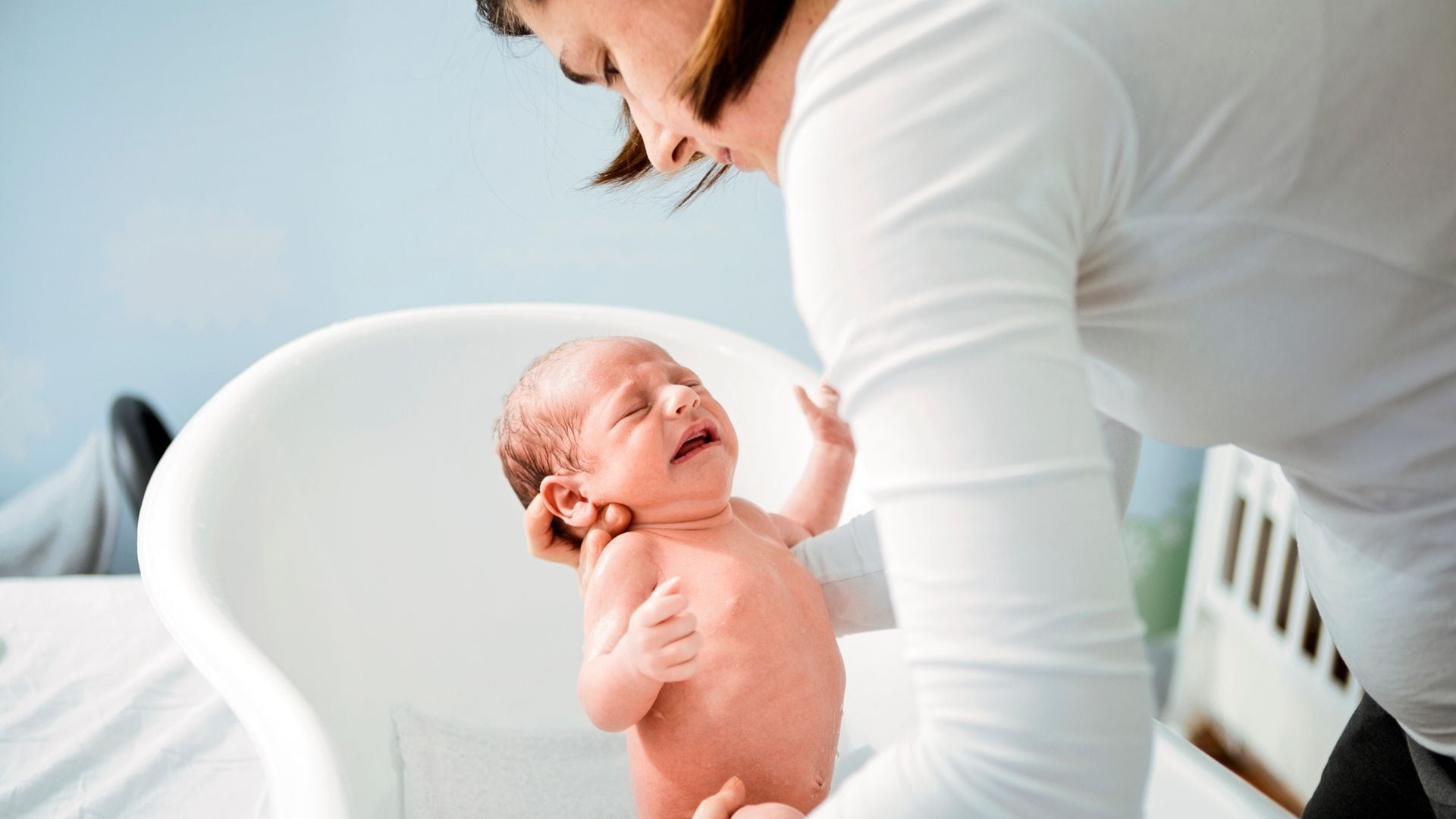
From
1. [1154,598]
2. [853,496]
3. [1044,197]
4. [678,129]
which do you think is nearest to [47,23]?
[853,496]

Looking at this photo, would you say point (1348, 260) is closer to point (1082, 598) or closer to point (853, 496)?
point (1082, 598)

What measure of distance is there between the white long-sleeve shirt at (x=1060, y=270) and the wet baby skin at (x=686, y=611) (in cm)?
38

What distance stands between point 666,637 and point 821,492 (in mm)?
462

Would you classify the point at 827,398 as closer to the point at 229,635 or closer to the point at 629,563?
the point at 629,563

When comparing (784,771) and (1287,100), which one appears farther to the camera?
(784,771)

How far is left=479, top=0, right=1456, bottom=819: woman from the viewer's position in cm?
38

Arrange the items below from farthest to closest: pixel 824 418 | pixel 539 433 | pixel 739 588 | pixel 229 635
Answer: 1. pixel 824 418
2. pixel 539 433
3. pixel 739 588
4. pixel 229 635

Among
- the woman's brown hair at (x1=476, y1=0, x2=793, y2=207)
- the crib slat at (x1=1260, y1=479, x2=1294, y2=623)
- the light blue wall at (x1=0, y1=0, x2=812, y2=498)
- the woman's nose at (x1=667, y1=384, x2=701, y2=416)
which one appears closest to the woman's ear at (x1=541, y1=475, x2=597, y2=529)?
the woman's nose at (x1=667, y1=384, x2=701, y2=416)

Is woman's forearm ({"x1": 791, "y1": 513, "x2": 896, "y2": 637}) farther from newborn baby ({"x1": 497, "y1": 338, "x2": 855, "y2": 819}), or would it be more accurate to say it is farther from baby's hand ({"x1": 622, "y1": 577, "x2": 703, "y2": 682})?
baby's hand ({"x1": 622, "y1": 577, "x2": 703, "y2": 682})

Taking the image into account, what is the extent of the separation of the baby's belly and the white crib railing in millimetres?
1132

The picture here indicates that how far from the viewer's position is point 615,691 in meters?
0.84

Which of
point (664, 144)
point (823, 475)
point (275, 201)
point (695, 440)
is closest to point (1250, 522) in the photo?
point (823, 475)

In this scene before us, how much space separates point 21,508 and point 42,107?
692 millimetres

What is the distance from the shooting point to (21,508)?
194 centimetres
